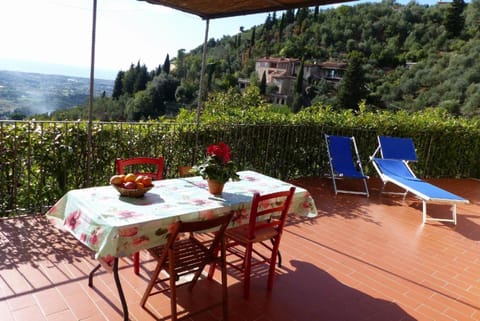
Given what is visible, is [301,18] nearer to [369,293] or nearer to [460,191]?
[460,191]

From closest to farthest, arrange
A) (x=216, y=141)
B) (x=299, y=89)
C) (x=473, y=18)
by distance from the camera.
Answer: (x=216, y=141) < (x=473, y=18) < (x=299, y=89)

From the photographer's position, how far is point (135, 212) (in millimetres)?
2146

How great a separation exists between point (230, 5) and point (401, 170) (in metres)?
4.34

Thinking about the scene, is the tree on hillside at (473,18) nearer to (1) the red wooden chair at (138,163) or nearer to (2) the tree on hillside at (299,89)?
(2) the tree on hillside at (299,89)

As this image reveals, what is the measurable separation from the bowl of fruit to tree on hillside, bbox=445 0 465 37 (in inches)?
1537

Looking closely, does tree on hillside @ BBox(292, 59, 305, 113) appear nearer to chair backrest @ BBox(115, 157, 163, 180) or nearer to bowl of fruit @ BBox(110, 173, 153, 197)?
chair backrest @ BBox(115, 157, 163, 180)

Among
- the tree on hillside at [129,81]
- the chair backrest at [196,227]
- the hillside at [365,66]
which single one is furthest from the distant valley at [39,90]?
the tree on hillside at [129,81]

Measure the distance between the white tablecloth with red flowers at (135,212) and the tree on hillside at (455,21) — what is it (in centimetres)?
3864

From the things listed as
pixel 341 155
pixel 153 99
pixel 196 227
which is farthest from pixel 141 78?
pixel 196 227

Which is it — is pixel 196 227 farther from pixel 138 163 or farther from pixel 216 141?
pixel 216 141

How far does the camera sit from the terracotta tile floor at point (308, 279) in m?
2.42

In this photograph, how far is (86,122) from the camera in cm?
400

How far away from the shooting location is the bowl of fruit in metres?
2.36

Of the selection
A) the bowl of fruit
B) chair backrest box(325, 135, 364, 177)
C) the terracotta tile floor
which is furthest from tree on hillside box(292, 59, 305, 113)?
the bowl of fruit
